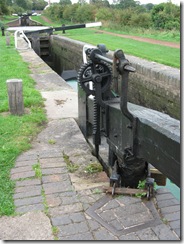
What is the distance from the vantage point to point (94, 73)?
11.0 ft

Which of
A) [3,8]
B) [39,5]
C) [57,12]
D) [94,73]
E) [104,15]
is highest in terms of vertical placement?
[39,5]

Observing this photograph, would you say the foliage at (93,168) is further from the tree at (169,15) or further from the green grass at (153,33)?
the green grass at (153,33)

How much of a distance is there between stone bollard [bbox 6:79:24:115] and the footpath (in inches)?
54.1

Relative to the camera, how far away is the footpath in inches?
96.7

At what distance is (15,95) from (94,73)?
2.28 meters

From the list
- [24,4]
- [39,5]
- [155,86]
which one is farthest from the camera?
[39,5]

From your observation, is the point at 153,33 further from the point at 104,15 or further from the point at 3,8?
the point at 3,8

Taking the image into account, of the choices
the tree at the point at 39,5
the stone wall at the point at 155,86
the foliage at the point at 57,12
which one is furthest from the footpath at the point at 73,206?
the tree at the point at 39,5

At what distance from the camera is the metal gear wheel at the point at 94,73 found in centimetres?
333

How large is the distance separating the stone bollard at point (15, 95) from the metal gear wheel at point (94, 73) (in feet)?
6.92

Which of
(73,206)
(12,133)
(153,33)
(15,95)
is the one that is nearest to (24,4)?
(153,33)

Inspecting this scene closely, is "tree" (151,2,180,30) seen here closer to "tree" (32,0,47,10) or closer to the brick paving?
the brick paving

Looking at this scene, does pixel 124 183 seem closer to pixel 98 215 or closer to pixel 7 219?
pixel 98 215

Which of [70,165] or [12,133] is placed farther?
[12,133]
